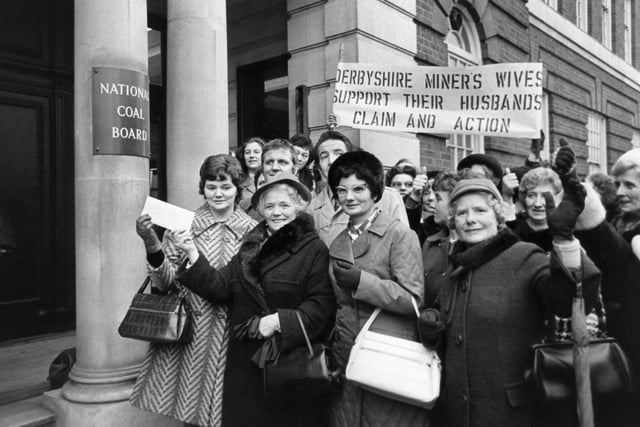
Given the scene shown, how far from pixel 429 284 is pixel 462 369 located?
64 centimetres

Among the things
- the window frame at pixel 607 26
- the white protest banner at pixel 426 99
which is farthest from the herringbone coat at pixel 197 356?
the window frame at pixel 607 26

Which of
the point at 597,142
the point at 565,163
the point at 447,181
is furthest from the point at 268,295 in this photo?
the point at 597,142

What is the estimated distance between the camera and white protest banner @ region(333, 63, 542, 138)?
4348mm

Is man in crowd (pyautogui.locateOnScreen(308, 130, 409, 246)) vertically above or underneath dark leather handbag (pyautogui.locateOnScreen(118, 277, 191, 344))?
above

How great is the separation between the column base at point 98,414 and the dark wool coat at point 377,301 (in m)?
1.64

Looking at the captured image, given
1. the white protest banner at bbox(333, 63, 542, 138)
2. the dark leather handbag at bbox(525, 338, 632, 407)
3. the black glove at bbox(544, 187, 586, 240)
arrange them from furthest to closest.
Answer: the white protest banner at bbox(333, 63, 542, 138), the dark leather handbag at bbox(525, 338, 632, 407), the black glove at bbox(544, 187, 586, 240)

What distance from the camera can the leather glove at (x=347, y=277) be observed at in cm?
236

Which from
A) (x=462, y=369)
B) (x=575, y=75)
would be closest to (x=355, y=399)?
(x=462, y=369)

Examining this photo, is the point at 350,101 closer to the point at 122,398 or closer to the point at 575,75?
the point at 122,398

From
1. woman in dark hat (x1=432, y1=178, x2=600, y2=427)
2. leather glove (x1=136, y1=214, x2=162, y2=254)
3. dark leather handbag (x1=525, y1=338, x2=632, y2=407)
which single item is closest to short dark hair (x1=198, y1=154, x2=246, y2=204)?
leather glove (x1=136, y1=214, x2=162, y2=254)

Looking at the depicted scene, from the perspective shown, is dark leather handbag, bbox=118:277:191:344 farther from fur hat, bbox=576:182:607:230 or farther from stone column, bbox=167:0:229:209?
fur hat, bbox=576:182:607:230

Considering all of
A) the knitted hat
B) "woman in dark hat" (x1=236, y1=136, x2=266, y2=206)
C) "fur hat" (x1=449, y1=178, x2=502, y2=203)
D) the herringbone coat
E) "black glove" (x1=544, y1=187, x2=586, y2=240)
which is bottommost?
the herringbone coat

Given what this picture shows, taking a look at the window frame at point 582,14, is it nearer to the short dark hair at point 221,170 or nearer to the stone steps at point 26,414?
the short dark hair at point 221,170

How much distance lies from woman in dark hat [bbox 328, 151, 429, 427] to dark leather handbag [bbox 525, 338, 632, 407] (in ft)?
1.93
